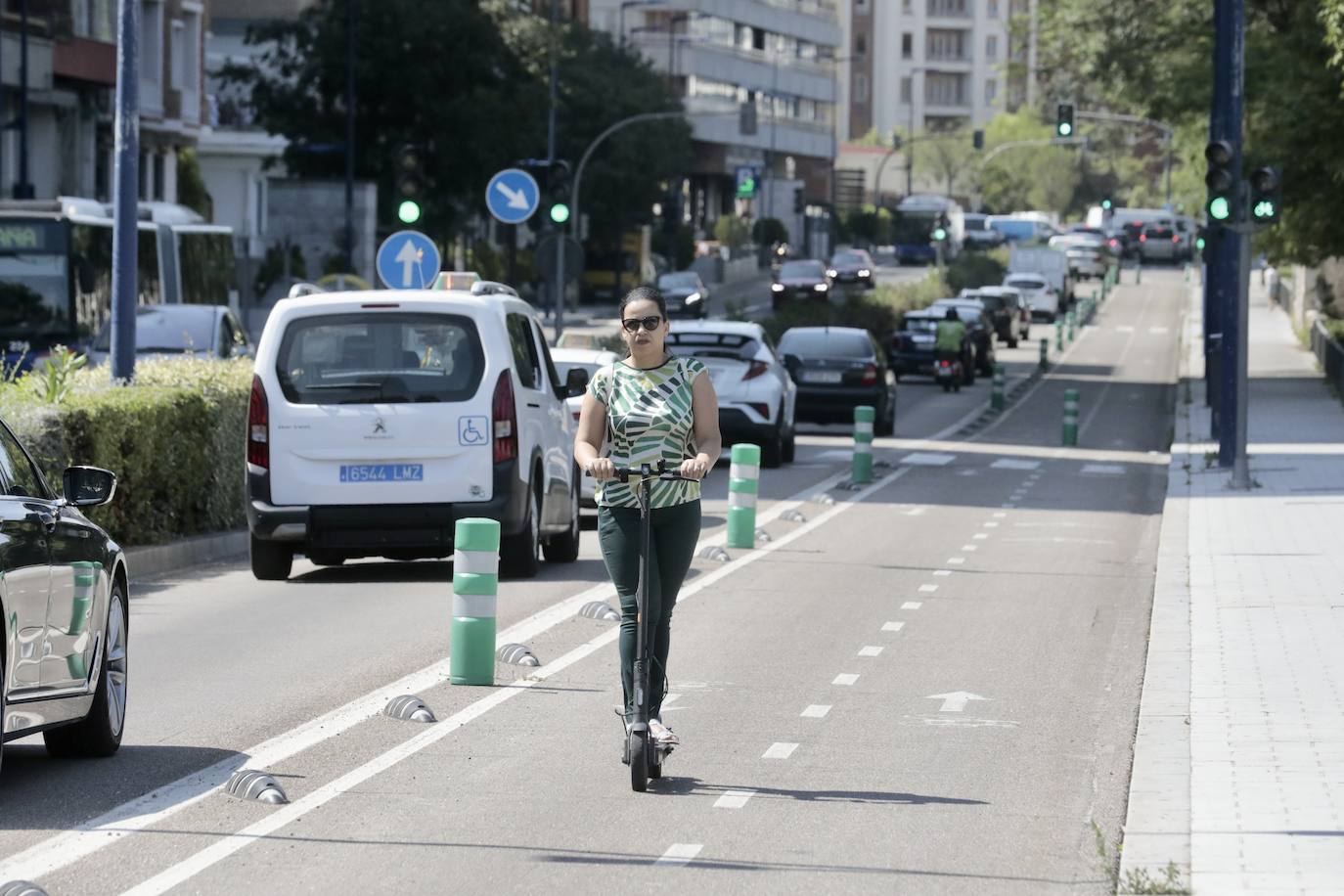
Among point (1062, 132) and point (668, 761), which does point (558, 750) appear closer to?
point (668, 761)

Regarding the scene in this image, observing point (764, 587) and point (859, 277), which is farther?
point (859, 277)

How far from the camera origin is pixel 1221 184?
1014 inches

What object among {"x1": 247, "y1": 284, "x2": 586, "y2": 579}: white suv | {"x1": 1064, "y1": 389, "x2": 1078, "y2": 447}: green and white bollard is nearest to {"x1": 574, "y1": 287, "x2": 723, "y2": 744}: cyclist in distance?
{"x1": 247, "y1": 284, "x2": 586, "y2": 579}: white suv

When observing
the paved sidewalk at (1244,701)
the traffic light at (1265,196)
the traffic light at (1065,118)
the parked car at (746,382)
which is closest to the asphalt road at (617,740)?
the paved sidewalk at (1244,701)

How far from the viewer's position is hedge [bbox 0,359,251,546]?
16484mm

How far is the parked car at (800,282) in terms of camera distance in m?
82.2

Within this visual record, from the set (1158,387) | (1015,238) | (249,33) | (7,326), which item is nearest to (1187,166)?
(1158,387)

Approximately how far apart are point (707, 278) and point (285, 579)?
89.2 meters

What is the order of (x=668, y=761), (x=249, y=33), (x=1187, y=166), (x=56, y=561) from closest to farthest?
(x=56, y=561) → (x=668, y=761) → (x=1187, y=166) → (x=249, y=33)

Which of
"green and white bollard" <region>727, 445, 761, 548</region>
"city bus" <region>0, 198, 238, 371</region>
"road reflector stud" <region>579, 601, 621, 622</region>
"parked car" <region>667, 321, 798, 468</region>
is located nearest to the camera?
"road reflector stud" <region>579, 601, 621, 622</region>

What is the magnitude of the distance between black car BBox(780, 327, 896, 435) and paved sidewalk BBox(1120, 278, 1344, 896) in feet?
39.2

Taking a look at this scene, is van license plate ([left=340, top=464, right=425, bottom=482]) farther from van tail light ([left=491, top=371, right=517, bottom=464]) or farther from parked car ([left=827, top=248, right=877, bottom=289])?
parked car ([left=827, top=248, right=877, bottom=289])

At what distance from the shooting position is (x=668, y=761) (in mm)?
9539

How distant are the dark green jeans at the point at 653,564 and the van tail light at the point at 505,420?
24.1 ft
